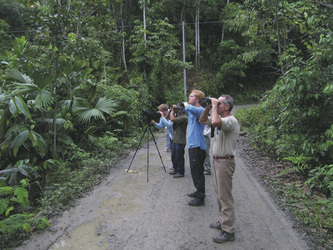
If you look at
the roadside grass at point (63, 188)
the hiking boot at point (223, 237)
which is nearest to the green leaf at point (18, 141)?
the roadside grass at point (63, 188)

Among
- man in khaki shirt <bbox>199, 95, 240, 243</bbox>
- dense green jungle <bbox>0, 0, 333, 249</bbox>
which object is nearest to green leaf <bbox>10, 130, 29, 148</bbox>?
dense green jungle <bbox>0, 0, 333, 249</bbox>

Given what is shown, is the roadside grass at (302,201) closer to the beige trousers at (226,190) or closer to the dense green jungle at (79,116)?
the dense green jungle at (79,116)

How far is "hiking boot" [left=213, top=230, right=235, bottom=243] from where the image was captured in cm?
336

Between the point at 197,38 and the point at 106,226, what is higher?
the point at 197,38

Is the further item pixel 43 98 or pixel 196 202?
pixel 43 98

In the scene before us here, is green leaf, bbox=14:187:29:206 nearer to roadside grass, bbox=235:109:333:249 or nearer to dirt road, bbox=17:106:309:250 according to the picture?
dirt road, bbox=17:106:309:250

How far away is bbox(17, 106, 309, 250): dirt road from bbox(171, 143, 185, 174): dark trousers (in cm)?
36

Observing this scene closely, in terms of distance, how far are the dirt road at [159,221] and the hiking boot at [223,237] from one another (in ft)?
0.17

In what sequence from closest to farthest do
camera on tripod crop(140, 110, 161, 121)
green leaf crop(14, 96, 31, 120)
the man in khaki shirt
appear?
the man in khaki shirt → green leaf crop(14, 96, 31, 120) → camera on tripod crop(140, 110, 161, 121)

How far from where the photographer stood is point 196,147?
4.38 metres

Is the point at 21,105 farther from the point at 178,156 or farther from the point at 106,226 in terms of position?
the point at 178,156

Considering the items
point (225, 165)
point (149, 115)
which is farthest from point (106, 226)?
point (149, 115)

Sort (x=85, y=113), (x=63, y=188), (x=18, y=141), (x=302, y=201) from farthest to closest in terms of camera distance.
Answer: (x=85, y=113)
(x=63, y=188)
(x=18, y=141)
(x=302, y=201)

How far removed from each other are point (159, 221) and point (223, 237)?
1.10 metres
